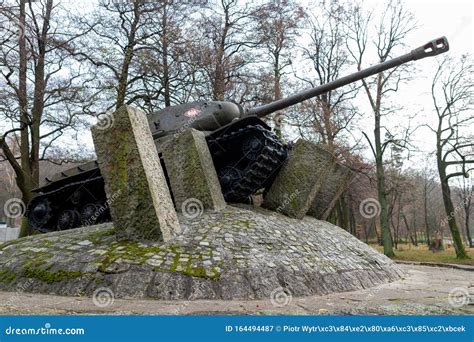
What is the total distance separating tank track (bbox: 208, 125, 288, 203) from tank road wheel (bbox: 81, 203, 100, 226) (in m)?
4.27

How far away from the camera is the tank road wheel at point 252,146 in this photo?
9297 mm

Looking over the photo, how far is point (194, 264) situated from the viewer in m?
5.29

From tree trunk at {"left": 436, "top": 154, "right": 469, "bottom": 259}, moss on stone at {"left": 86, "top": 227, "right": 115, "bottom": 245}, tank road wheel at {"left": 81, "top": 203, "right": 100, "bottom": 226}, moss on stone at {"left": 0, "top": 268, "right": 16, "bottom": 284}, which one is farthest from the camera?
tree trunk at {"left": 436, "top": 154, "right": 469, "bottom": 259}

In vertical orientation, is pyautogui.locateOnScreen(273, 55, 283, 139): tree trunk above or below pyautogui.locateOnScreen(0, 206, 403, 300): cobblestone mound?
above

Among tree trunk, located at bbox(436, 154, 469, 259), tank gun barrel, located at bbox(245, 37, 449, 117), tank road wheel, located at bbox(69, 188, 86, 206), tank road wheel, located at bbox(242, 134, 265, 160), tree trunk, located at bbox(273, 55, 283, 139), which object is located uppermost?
tree trunk, located at bbox(273, 55, 283, 139)

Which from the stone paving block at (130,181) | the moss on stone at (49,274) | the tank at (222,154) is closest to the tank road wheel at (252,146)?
the tank at (222,154)

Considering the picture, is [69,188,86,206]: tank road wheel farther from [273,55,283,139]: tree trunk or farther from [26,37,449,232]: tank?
[273,55,283,139]: tree trunk

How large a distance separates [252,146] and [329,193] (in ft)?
8.14

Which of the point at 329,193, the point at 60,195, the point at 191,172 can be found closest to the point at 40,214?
the point at 60,195

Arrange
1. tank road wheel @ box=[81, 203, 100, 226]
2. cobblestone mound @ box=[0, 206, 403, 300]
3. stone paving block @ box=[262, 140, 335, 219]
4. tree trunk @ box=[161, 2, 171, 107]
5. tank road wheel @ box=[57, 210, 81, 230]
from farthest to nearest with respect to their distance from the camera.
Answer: tree trunk @ box=[161, 2, 171, 107] < tank road wheel @ box=[57, 210, 81, 230] < tank road wheel @ box=[81, 203, 100, 226] < stone paving block @ box=[262, 140, 335, 219] < cobblestone mound @ box=[0, 206, 403, 300]

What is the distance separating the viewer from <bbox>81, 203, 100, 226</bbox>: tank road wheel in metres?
11.6

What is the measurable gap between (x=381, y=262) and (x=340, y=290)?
2.56m

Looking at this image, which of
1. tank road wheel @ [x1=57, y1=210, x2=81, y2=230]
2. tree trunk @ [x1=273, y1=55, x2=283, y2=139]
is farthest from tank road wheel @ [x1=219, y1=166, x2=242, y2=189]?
tree trunk @ [x1=273, y1=55, x2=283, y2=139]

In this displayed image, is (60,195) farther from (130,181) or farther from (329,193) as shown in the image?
(329,193)
